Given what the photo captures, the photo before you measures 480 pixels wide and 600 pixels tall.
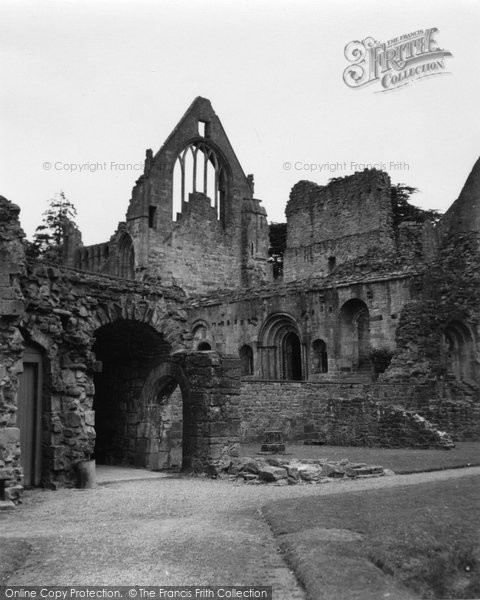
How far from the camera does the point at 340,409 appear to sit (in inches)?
816

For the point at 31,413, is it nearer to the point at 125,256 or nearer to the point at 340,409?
the point at 340,409

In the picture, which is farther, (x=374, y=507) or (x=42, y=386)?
(x=42, y=386)

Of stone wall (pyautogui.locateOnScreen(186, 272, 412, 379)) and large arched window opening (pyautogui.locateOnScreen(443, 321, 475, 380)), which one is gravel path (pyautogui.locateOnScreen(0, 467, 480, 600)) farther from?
stone wall (pyautogui.locateOnScreen(186, 272, 412, 379))

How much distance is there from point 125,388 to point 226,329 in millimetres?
14915

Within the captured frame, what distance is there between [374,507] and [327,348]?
1926 centimetres

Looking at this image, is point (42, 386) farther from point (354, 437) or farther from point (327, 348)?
point (327, 348)

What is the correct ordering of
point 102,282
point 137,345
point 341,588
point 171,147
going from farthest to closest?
point 171,147, point 137,345, point 102,282, point 341,588

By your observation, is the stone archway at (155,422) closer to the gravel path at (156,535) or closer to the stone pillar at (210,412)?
the stone pillar at (210,412)

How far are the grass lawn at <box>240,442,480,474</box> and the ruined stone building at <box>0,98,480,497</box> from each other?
0.88m

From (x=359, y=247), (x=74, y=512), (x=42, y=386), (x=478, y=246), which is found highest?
(x=359, y=247)

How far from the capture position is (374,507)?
9312 millimetres

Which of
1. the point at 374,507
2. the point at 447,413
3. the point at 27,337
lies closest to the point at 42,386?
the point at 27,337

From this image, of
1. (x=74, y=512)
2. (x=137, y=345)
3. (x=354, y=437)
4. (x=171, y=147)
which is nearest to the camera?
(x=74, y=512)

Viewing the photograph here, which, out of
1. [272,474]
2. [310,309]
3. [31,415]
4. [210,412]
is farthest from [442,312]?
[31,415]
